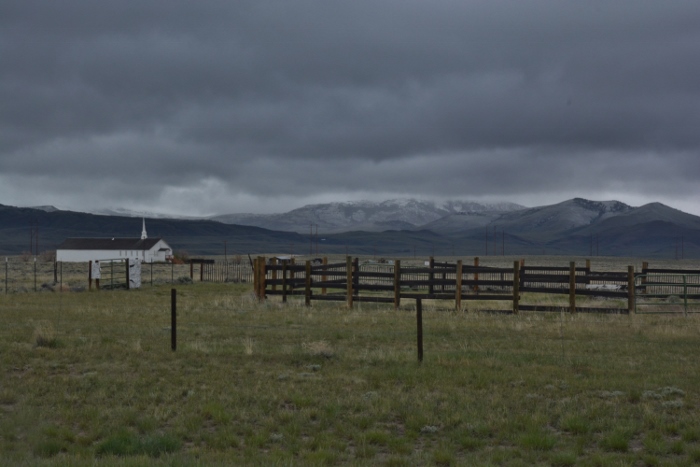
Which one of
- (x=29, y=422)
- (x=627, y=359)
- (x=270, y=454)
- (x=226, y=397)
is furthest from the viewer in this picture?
(x=627, y=359)

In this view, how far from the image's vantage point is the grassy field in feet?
27.4

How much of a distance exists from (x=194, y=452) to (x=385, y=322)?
1310cm

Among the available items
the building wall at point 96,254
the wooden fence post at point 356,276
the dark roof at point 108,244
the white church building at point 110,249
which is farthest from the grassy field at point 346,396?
the dark roof at point 108,244

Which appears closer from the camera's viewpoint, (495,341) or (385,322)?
(495,341)

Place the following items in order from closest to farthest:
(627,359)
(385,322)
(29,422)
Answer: (29,422) < (627,359) < (385,322)

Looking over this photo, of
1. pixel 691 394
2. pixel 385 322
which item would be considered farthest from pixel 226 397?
pixel 385 322

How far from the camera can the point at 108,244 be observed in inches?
4715

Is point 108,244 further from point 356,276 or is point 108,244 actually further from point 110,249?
point 356,276

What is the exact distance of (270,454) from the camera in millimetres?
8164

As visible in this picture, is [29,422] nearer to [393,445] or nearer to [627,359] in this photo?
[393,445]

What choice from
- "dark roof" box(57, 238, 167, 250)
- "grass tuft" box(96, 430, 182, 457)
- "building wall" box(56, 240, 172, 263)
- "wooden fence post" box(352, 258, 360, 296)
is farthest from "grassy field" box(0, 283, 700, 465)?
"dark roof" box(57, 238, 167, 250)

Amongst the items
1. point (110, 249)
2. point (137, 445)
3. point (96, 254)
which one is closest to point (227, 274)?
point (137, 445)

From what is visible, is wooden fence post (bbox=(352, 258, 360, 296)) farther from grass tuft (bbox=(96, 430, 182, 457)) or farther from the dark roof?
the dark roof

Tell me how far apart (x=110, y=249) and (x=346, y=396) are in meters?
114
